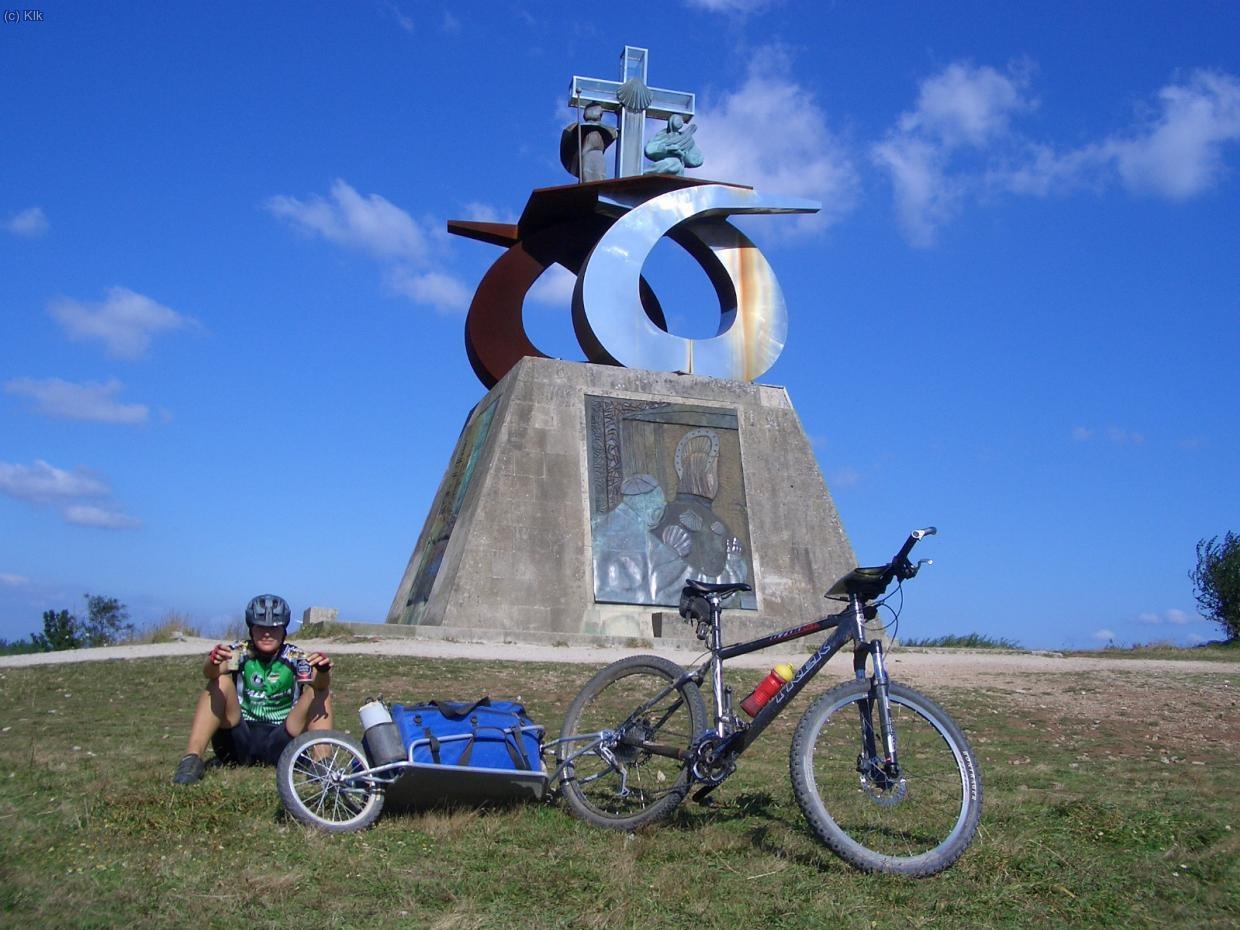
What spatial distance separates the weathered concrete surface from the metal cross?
4177 millimetres

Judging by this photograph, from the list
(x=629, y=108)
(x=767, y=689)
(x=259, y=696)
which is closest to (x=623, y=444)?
(x=629, y=108)

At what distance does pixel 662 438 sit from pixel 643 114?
19.2 ft

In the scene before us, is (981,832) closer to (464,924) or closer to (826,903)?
(826,903)

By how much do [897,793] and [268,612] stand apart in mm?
2641

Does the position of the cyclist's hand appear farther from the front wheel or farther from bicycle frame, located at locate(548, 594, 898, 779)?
the front wheel

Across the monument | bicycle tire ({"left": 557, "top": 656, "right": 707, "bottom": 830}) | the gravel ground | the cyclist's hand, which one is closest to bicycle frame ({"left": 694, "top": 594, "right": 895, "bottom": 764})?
bicycle tire ({"left": 557, "top": 656, "right": 707, "bottom": 830})

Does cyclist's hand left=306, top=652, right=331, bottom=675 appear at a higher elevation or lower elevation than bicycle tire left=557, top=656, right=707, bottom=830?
higher

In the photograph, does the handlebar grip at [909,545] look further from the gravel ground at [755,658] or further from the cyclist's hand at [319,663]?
the gravel ground at [755,658]

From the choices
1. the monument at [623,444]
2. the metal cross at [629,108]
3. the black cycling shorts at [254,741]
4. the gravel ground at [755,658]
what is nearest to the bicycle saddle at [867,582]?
the black cycling shorts at [254,741]

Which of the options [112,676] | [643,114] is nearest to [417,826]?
[112,676]

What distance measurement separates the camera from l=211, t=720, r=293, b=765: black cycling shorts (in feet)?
16.4

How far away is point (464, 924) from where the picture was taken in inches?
119

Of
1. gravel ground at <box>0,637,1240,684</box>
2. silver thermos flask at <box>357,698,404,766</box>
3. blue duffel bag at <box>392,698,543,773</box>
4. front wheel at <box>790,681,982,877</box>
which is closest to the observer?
front wheel at <box>790,681,982,877</box>

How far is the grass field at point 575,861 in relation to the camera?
124 inches
